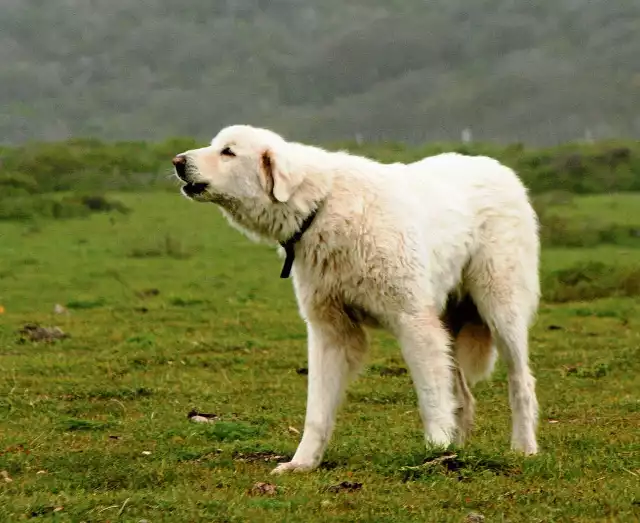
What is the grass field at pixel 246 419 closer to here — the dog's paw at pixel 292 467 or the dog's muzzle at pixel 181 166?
the dog's paw at pixel 292 467

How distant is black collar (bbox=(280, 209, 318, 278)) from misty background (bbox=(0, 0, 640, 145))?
11980 centimetres

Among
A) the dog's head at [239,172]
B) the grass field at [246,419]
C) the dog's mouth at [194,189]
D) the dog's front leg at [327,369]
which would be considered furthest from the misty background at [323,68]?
the dog's mouth at [194,189]

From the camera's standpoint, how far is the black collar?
803cm

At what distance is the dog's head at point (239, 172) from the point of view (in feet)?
26.0

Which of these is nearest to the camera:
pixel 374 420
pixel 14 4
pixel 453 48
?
pixel 374 420

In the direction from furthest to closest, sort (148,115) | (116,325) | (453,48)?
1. (453,48)
2. (148,115)
3. (116,325)

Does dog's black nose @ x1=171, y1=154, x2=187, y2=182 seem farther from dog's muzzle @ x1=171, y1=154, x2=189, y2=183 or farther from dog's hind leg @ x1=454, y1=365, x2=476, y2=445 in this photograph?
dog's hind leg @ x1=454, y1=365, x2=476, y2=445

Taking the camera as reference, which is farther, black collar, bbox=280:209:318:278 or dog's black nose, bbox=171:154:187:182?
black collar, bbox=280:209:318:278

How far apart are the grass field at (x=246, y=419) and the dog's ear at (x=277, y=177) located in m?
1.79

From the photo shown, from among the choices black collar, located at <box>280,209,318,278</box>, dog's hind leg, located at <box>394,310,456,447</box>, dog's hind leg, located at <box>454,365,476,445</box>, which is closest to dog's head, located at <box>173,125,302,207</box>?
black collar, located at <box>280,209,318,278</box>

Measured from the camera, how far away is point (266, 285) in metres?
23.3

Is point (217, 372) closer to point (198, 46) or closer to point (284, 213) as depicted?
point (284, 213)

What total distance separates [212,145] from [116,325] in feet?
32.1

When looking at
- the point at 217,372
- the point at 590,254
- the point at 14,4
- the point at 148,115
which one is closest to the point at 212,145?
the point at 217,372
